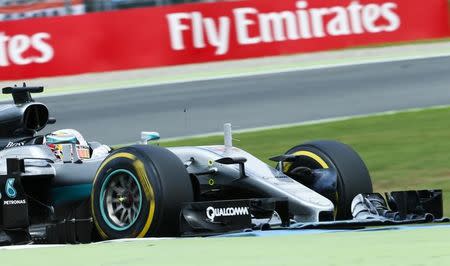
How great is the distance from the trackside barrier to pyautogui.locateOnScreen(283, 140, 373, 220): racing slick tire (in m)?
12.8

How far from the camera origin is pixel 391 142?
14680 mm

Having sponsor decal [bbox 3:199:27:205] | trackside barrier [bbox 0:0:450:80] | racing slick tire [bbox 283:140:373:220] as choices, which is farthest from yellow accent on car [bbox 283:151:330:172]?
trackside barrier [bbox 0:0:450:80]

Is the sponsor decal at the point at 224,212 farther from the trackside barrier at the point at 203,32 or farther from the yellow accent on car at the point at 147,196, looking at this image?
the trackside barrier at the point at 203,32

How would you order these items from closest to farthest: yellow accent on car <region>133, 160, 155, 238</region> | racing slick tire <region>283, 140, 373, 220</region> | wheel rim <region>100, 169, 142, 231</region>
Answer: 1. yellow accent on car <region>133, 160, 155, 238</region>
2. wheel rim <region>100, 169, 142, 231</region>
3. racing slick tire <region>283, 140, 373, 220</region>

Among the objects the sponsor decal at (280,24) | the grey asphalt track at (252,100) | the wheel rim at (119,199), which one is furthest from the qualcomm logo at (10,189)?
the sponsor decal at (280,24)

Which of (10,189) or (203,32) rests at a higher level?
(203,32)

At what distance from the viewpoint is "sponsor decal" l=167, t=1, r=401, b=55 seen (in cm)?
2225

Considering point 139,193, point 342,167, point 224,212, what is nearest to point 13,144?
point 139,193

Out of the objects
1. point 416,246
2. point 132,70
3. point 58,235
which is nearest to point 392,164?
point 58,235

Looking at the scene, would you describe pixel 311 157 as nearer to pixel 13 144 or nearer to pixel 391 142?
pixel 13 144

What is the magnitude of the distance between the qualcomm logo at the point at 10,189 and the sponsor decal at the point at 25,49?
41.6ft

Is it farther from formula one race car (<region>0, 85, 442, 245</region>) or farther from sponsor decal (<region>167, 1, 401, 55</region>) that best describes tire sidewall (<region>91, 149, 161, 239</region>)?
sponsor decal (<region>167, 1, 401, 55</region>)

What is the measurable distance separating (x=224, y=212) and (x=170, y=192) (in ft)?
1.35

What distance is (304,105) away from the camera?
1784 centimetres
